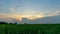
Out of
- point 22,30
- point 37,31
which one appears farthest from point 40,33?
point 22,30

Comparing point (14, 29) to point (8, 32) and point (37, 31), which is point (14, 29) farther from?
point (37, 31)

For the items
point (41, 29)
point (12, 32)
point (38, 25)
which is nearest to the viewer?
point (12, 32)

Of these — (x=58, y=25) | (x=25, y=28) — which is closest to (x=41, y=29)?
(x=25, y=28)

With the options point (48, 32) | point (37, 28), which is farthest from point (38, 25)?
point (48, 32)

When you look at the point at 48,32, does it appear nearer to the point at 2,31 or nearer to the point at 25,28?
the point at 25,28

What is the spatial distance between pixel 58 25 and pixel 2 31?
7592 mm

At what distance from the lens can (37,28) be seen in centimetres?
2072

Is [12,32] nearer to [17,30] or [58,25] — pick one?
[17,30]

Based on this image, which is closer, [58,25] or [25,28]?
[25,28]

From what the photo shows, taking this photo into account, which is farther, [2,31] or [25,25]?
[25,25]

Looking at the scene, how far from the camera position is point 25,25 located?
2247 centimetres

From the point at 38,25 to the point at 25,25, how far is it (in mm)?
1660

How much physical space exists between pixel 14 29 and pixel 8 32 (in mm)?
1059

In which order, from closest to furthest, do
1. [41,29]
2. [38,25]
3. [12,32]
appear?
[12,32] → [41,29] → [38,25]
